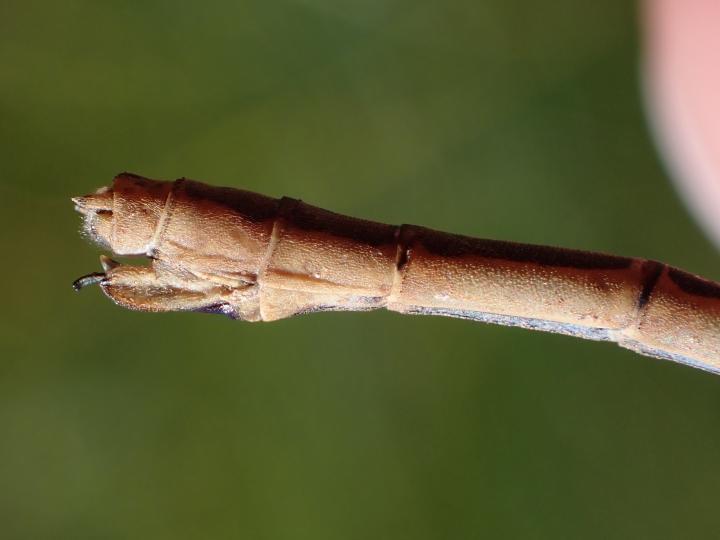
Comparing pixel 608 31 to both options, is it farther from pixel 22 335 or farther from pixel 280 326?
pixel 22 335

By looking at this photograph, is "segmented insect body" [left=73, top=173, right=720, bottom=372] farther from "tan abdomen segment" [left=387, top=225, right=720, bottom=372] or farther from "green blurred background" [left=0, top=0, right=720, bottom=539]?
"green blurred background" [left=0, top=0, right=720, bottom=539]

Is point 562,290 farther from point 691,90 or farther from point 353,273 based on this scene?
point 691,90

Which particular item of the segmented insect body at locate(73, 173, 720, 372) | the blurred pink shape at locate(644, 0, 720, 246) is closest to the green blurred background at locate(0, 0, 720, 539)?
the blurred pink shape at locate(644, 0, 720, 246)

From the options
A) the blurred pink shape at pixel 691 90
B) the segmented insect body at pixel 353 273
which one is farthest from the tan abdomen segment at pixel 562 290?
the blurred pink shape at pixel 691 90

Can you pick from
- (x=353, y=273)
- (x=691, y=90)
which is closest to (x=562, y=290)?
(x=353, y=273)

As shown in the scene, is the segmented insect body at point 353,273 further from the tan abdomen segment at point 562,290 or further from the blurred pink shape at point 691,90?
the blurred pink shape at point 691,90

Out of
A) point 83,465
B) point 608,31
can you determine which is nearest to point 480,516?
point 83,465

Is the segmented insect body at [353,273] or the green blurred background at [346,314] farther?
the green blurred background at [346,314]
